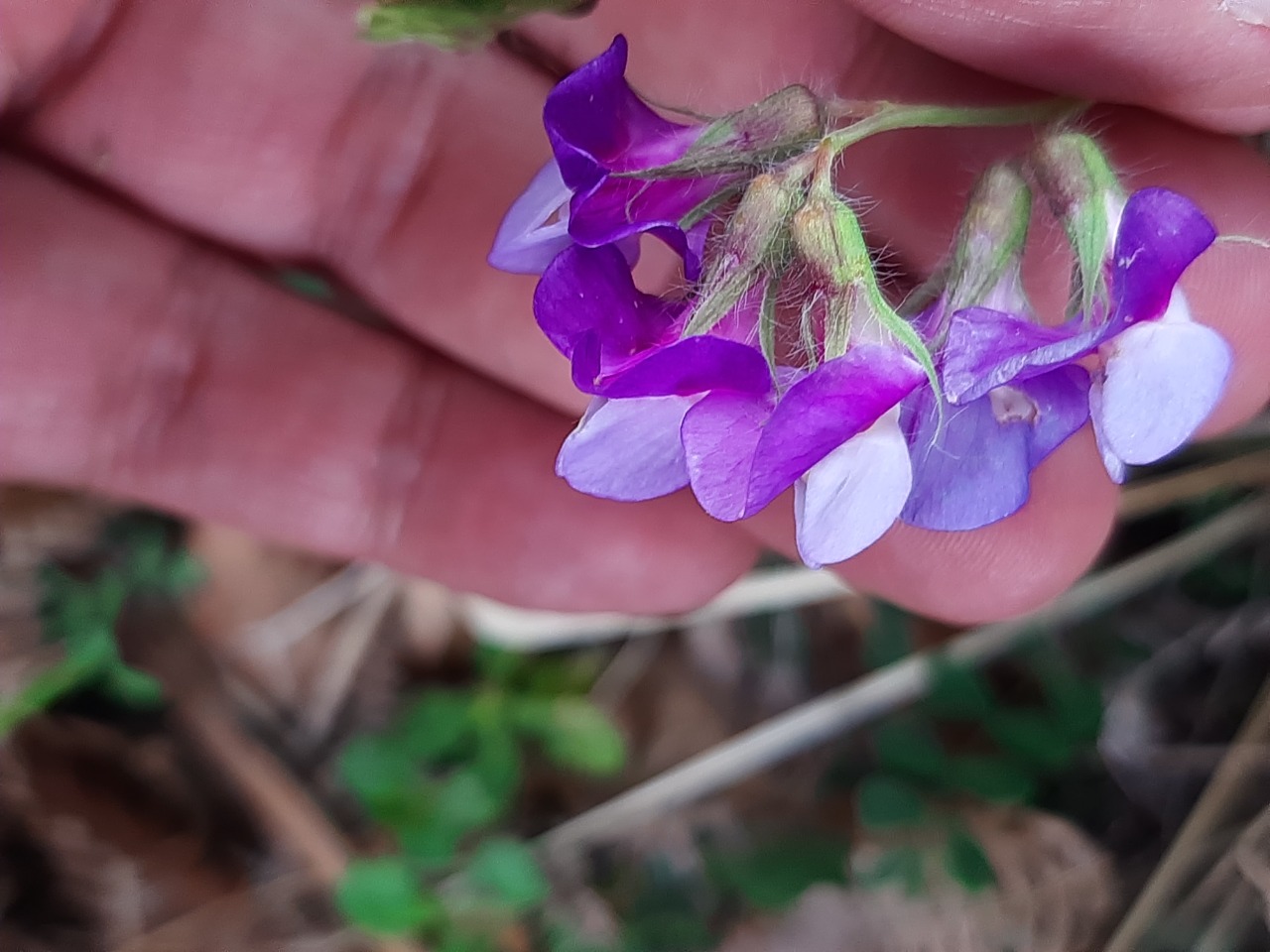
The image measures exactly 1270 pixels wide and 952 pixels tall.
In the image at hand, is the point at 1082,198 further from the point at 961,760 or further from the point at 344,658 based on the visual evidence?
the point at 344,658

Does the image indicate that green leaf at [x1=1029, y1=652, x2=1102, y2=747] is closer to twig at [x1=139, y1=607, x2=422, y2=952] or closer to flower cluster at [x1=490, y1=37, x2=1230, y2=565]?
flower cluster at [x1=490, y1=37, x2=1230, y2=565]

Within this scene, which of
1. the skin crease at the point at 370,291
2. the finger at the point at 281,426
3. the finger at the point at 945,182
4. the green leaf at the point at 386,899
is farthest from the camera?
the green leaf at the point at 386,899

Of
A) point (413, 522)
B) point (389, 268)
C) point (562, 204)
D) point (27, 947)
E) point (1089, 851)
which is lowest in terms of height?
point (27, 947)

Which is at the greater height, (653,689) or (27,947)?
(653,689)

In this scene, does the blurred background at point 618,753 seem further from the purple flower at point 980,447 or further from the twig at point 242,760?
the purple flower at point 980,447

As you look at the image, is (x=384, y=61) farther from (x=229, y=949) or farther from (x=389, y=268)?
(x=229, y=949)

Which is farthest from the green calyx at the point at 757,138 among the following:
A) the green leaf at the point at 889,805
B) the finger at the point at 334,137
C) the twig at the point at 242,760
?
the twig at the point at 242,760

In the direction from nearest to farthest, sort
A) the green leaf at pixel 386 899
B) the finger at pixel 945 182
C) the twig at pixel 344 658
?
the finger at pixel 945 182 < the green leaf at pixel 386 899 < the twig at pixel 344 658

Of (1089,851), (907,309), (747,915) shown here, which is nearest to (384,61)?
(907,309)
